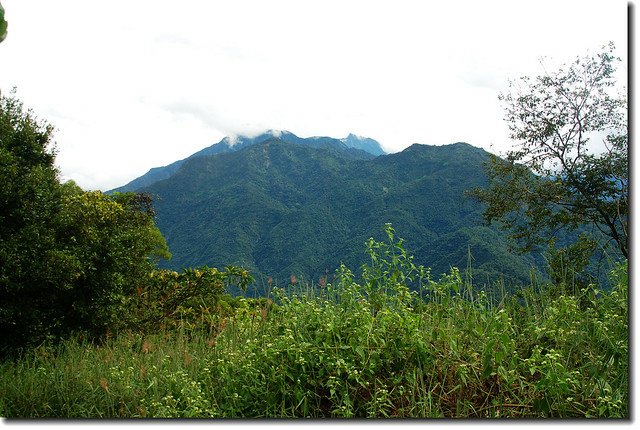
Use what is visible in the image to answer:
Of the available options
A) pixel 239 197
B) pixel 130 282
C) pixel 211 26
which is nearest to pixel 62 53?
pixel 211 26

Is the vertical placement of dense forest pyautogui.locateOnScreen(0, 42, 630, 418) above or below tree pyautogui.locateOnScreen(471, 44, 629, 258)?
below

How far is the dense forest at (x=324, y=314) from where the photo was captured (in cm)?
305

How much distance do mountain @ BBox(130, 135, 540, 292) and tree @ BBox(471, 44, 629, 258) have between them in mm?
610

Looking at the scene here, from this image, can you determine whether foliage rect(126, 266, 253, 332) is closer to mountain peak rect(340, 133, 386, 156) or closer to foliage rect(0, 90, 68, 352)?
foliage rect(0, 90, 68, 352)

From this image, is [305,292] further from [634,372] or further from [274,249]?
[274,249]

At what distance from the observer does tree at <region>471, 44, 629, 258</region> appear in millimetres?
5414

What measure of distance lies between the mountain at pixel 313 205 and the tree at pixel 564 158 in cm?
61

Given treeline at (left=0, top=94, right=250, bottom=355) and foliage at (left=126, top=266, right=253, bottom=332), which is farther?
foliage at (left=126, top=266, right=253, bottom=332)

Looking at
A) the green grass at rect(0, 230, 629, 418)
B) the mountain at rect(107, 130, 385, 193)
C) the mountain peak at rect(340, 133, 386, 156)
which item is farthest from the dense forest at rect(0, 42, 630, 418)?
the mountain peak at rect(340, 133, 386, 156)

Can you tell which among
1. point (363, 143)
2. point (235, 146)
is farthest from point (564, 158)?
point (235, 146)

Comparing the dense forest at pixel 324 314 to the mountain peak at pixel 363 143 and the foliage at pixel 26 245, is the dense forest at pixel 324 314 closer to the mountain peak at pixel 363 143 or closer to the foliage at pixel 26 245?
the foliage at pixel 26 245

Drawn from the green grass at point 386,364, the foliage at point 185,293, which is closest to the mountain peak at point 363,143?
the green grass at point 386,364

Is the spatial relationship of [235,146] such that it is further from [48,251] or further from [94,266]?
[48,251]

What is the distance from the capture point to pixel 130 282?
5.39m
